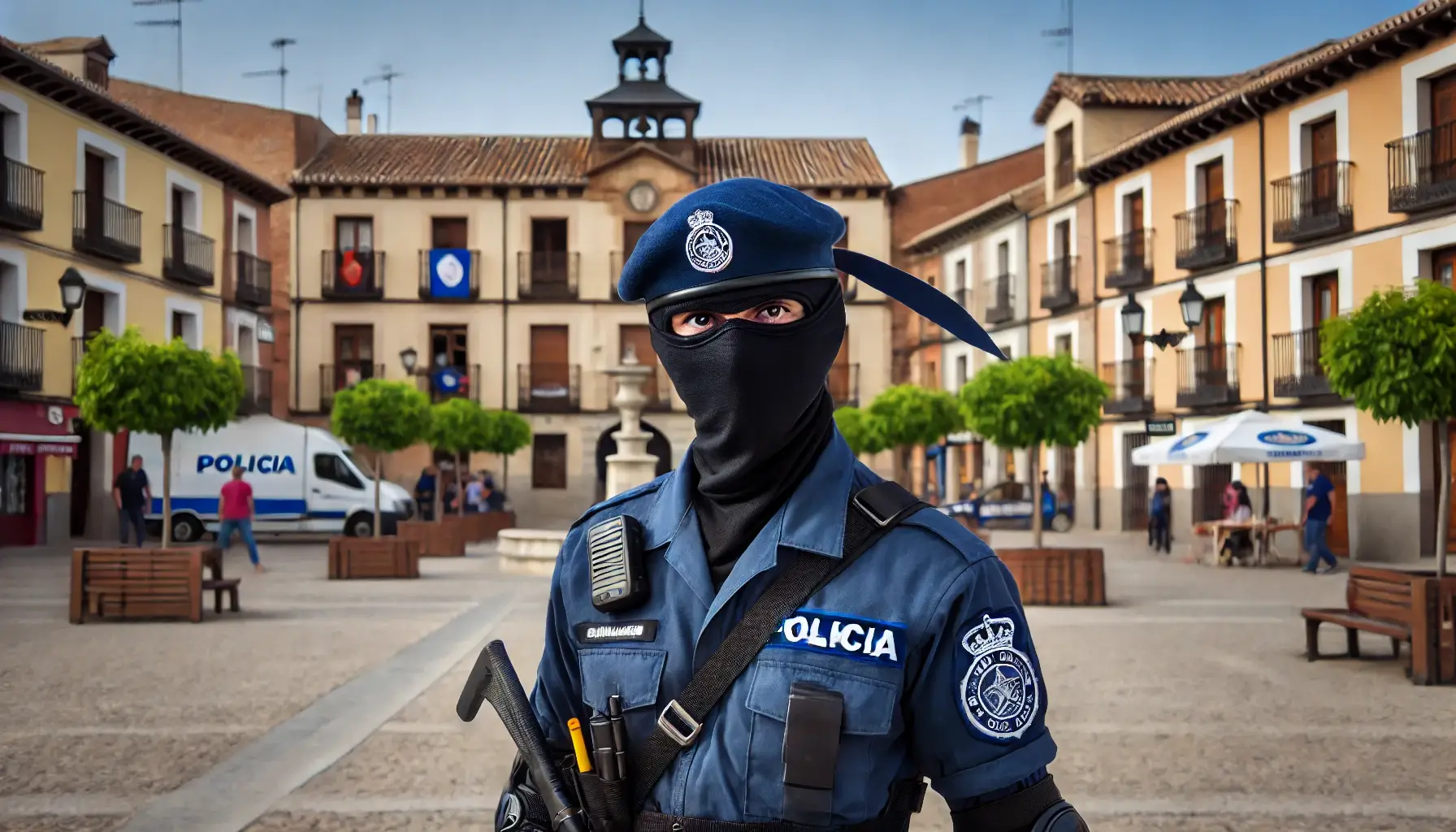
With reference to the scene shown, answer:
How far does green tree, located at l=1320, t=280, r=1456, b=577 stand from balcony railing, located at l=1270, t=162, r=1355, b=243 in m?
12.9

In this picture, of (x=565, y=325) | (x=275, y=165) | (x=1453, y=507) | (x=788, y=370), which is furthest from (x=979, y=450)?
(x=788, y=370)

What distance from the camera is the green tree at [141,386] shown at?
13828mm

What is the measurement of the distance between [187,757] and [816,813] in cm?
575

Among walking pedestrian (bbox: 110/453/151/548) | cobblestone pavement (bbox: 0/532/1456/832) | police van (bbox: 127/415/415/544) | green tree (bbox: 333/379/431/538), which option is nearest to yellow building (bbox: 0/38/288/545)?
police van (bbox: 127/415/415/544)

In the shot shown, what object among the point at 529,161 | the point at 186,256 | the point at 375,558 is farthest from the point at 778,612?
the point at 529,161

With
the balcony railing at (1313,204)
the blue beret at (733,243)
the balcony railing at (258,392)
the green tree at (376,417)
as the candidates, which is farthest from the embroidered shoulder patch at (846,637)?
the balcony railing at (258,392)

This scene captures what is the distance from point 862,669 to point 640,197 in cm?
3932

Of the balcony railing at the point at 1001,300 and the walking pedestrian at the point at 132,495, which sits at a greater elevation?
the balcony railing at the point at 1001,300

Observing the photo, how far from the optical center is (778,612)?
1.91 metres

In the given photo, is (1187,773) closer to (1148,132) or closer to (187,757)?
(187,757)

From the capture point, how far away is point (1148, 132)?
29.5 meters

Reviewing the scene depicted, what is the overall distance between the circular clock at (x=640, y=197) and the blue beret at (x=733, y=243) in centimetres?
3885

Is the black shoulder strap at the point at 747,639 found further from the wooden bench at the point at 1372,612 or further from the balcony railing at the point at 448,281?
the balcony railing at the point at 448,281

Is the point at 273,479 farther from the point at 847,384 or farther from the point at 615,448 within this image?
the point at 847,384
